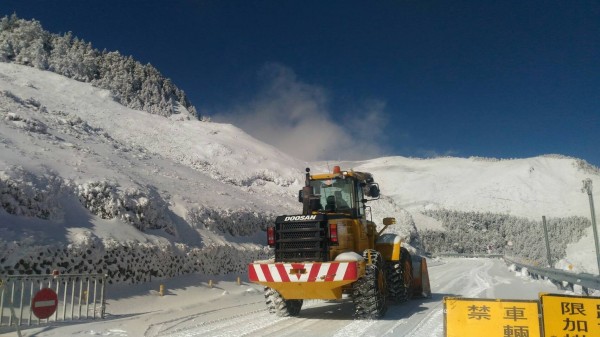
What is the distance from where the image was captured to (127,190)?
14977 mm

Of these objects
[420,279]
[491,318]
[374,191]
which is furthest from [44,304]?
[420,279]

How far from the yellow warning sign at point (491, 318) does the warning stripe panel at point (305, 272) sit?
283cm

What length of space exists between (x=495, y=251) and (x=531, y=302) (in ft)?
233

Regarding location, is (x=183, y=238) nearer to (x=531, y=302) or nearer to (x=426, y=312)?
(x=426, y=312)

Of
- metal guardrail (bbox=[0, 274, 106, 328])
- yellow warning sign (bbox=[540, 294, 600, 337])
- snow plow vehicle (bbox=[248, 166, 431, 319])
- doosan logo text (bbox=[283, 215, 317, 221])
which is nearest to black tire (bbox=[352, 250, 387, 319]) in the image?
snow plow vehicle (bbox=[248, 166, 431, 319])

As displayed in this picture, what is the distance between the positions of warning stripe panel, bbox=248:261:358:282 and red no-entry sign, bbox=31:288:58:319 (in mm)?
3719

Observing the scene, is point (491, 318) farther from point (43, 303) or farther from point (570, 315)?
point (43, 303)

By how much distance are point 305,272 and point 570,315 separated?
180 inches

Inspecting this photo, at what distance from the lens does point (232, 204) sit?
20.7 m

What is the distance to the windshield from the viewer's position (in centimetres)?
990

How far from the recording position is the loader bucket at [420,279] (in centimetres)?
1233

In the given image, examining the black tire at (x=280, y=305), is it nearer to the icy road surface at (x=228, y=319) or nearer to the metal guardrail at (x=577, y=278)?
the icy road surface at (x=228, y=319)

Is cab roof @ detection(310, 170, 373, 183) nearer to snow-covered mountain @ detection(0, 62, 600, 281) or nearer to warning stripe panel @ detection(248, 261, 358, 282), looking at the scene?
snow-covered mountain @ detection(0, 62, 600, 281)

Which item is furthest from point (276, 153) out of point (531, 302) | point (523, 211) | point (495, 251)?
point (523, 211)
